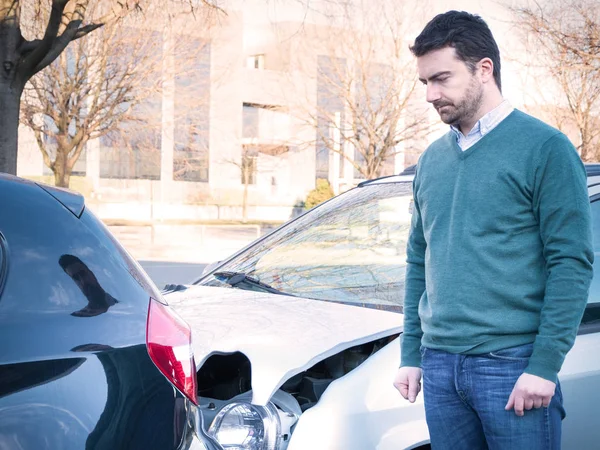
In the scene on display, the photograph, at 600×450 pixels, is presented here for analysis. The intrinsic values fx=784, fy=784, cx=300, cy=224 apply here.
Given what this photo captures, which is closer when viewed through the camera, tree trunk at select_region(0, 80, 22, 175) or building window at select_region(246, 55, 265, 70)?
tree trunk at select_region(0, 80, 22, 175)

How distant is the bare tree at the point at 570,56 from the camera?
546 inches

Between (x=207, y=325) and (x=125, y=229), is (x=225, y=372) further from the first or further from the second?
(x=125, y=229)

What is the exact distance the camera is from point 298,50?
2775 centimetres

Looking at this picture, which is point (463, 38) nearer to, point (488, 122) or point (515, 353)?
point (488, 122)

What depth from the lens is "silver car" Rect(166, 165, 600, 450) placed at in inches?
109

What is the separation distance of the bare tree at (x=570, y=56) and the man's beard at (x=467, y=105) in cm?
1119

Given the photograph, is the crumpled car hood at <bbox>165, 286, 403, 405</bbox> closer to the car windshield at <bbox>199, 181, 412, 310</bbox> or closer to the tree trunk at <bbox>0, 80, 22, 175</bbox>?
the car windshield at <bbox>199, 181, 412, 310</bbox>

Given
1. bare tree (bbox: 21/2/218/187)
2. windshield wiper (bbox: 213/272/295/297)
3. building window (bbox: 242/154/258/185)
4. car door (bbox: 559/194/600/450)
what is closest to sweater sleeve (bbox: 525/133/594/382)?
car door (bbox: 559/194/600/450)

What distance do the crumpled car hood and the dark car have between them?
62cm

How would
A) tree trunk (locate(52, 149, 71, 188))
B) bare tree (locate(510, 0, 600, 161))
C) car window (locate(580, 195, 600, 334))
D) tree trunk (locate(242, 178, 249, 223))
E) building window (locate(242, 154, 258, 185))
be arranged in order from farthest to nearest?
building window (locate(242, 154, 258, 185)) < tree trunk (locate(242, 178, 249, 223)) < tree trunk (locate(52, 149, 71, 188)) < bare tree (locate(510, 0, 600, 161)) < car window (locate(580, 195, 600, 334))

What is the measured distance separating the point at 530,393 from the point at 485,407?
0.53 feet

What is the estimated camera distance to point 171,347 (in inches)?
87.4

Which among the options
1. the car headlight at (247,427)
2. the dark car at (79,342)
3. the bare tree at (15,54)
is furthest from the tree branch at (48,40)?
the dark car at (79,342)

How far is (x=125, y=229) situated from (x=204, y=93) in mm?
6086
